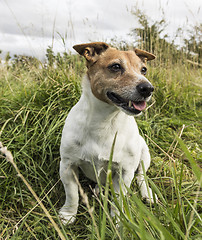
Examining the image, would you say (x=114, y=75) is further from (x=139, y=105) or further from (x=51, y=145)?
(x=51, y=145)

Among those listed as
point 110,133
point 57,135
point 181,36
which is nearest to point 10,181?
point 57,135

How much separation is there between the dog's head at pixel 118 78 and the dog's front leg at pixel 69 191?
0.74 meters

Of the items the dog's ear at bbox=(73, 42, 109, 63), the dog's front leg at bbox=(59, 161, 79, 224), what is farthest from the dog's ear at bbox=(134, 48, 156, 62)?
the dog's front leg at bbox=(59, 161, 79, 224)

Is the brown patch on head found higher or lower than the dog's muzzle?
higher

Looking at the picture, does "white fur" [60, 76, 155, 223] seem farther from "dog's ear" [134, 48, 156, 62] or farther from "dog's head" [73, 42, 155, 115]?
"dog's ear" [134, 48, 156, 62]

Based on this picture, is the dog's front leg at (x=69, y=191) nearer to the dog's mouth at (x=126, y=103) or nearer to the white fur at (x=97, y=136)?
the white fur at (x=97, y=136)

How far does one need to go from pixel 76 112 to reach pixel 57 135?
2.63 ft

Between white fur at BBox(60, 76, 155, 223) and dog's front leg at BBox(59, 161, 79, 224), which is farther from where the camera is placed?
dog's front leg at BBox(59, 161, 79, 224)

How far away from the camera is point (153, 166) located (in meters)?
2.89

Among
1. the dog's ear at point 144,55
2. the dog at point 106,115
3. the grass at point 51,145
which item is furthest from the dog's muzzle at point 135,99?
the dog's ear at point 144,55

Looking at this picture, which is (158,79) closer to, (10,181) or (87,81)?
(87,81)

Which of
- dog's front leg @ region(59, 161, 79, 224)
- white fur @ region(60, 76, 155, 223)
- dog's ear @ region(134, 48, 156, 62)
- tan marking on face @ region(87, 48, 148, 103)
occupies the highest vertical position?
dog's ear @ region(134, 48, 156, 62)

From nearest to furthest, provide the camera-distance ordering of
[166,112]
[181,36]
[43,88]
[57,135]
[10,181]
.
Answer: [10,181] → [57,135] → [43,88] → [166,112] → [181,36]

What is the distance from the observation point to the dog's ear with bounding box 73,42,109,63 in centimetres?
218
